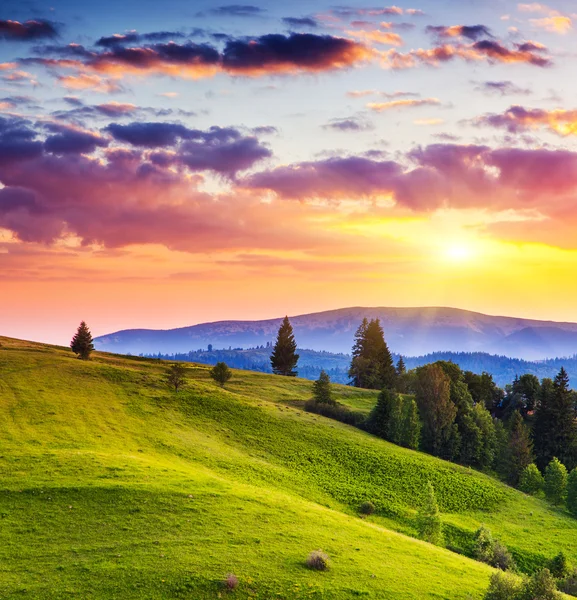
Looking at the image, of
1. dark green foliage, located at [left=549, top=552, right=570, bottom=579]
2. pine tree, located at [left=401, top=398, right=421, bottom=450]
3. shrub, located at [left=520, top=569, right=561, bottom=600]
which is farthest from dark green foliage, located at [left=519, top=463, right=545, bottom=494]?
shrub, located at [left=520, top=569, right=561, bottom=600]

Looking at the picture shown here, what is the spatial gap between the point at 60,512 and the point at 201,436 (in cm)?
2993

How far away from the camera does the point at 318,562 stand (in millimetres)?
33031

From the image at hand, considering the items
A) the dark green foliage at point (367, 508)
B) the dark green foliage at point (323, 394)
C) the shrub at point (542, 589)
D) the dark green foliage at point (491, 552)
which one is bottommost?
the dark green foliage at point (491, 552)

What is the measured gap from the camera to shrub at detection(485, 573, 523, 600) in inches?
1133

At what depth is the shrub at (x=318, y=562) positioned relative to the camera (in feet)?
108

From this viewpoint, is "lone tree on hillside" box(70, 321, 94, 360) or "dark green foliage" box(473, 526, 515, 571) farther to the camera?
"lone tree on hillside" box(70, 321, 94, 360)

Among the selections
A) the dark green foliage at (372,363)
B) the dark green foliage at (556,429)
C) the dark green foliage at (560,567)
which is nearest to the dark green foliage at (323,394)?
the dark green foliage at (372,363)

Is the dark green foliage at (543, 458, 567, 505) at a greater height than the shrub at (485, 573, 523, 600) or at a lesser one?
lesser

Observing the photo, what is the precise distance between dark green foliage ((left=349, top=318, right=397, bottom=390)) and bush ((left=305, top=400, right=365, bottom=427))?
4022cm

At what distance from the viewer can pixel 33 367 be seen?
83750 millimetres

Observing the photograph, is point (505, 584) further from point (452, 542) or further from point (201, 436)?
point (201, 436)

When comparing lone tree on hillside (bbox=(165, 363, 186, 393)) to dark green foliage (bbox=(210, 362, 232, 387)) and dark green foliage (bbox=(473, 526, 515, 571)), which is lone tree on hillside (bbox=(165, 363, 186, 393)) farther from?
dark green foliage (bbox=(473, 526, 515, 571))

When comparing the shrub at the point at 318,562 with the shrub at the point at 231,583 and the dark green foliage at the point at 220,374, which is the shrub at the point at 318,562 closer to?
the shrub at the point at 231,583

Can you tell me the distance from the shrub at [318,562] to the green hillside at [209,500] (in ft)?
1.63
